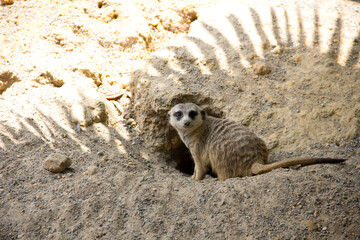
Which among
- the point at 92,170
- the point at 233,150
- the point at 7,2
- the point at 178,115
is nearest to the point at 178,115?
the point at 178,115

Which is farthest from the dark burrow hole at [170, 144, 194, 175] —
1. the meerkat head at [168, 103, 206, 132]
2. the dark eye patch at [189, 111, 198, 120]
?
the dark eye patch at [189, 111, 198, 120]

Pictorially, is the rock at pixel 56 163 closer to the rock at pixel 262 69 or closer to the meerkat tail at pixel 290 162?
the meerkat tail at pixel 290 162

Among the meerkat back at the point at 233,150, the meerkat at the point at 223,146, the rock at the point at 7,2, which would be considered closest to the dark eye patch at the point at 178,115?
the meerkat at the point at 223,146

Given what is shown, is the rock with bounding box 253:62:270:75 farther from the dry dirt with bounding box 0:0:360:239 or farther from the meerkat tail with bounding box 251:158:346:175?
the meerkat tail with bounding box 251:158:346:175

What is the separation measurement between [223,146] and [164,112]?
3.23ft

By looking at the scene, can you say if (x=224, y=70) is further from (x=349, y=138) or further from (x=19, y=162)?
(x=19, y=162)

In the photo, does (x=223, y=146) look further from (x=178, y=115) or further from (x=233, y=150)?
(x=178, y=115)

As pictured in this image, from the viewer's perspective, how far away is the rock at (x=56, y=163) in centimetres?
242

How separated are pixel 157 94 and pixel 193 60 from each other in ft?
2.16

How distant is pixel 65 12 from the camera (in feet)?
13.5

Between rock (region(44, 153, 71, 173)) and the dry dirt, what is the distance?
0.16 ft

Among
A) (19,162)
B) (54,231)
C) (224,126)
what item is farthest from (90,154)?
(224,126)

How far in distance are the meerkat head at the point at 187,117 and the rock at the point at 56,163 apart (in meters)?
1.04

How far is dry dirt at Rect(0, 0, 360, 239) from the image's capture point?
1880mm
